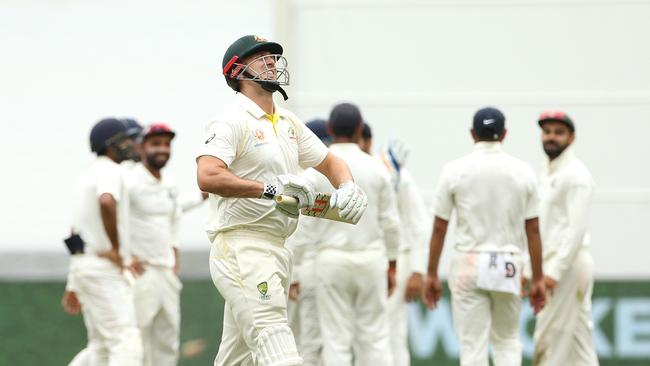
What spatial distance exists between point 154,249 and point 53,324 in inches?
104

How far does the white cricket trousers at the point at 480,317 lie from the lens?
1030 centimetres

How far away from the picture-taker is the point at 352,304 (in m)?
11.1

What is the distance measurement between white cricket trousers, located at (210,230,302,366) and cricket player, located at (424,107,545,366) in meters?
2.44

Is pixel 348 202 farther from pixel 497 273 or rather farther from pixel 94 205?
pixel 94 205

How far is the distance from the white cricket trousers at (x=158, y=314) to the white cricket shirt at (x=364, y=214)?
1.75 meters

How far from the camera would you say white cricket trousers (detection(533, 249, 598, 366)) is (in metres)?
11.3

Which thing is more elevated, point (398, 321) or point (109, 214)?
point (109, 214)

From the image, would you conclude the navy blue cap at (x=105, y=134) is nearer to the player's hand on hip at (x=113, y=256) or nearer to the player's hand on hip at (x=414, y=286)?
the player's hand on hip at (x=113, y=256)

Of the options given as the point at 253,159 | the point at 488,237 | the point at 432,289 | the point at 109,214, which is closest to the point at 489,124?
the point at 488,237

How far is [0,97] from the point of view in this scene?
48.6ft

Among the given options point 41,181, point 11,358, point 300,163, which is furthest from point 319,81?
point 300,163

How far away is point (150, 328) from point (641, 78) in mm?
5347

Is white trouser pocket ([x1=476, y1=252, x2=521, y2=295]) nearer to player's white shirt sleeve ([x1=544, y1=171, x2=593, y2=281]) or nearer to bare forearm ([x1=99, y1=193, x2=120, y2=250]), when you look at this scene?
player's white shirt sleeve ([x1=544, y1=171, x2=593, y2=281])

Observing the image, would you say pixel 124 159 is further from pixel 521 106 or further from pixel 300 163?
pixel 521 106
